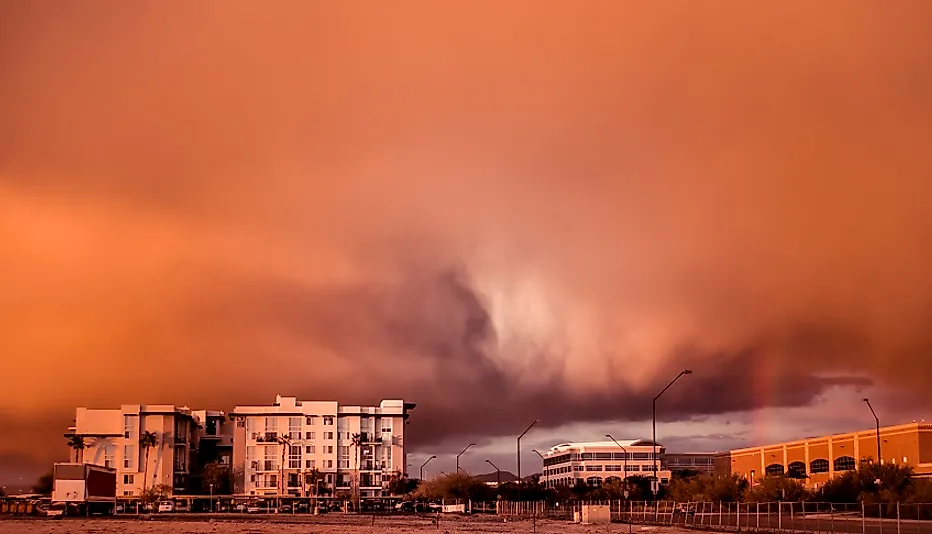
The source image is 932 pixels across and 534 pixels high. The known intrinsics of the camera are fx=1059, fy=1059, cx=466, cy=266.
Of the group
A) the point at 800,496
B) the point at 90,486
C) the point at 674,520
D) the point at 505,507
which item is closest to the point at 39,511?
the point at 90,486

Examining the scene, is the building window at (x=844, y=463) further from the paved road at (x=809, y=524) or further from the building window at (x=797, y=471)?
the paved road at (x=809, y=524)

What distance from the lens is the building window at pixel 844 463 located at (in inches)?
7018

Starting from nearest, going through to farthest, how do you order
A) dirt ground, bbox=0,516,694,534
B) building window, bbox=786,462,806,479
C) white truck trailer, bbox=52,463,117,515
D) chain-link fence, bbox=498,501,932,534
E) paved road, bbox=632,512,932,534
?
paved road, bbox=632,512,932,534 → chain-link fence, bbox=498,501,932,534 → dirt ground, bbox=0,516,694,534 → white truck trailer, bbox=52,463,117,515 → building window, bbox=786,462,806,479

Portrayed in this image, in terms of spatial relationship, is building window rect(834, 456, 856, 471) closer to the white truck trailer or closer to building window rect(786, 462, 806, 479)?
building window rect(786, 462, 806, 479)

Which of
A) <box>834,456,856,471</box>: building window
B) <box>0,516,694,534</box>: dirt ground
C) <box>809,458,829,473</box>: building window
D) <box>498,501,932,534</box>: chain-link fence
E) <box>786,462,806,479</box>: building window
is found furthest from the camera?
<box>786,462,806,479</box>: building window

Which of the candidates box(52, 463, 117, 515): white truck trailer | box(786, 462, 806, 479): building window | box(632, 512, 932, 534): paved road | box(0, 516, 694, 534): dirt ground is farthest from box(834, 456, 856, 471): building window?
box(52, 463, 117, 515): white truck trailer

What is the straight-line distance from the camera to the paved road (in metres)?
79.8

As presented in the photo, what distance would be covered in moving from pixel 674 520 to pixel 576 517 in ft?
45.6

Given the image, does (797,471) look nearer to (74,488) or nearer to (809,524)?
(809,524)

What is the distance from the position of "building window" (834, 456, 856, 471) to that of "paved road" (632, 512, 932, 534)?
53687mm

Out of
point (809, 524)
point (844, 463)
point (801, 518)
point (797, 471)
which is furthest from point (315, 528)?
point (797, 471)

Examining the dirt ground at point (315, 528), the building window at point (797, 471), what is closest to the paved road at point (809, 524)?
the dirt ground at point (315, 528)

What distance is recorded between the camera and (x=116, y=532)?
83.9 metres

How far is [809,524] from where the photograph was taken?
325 ft
